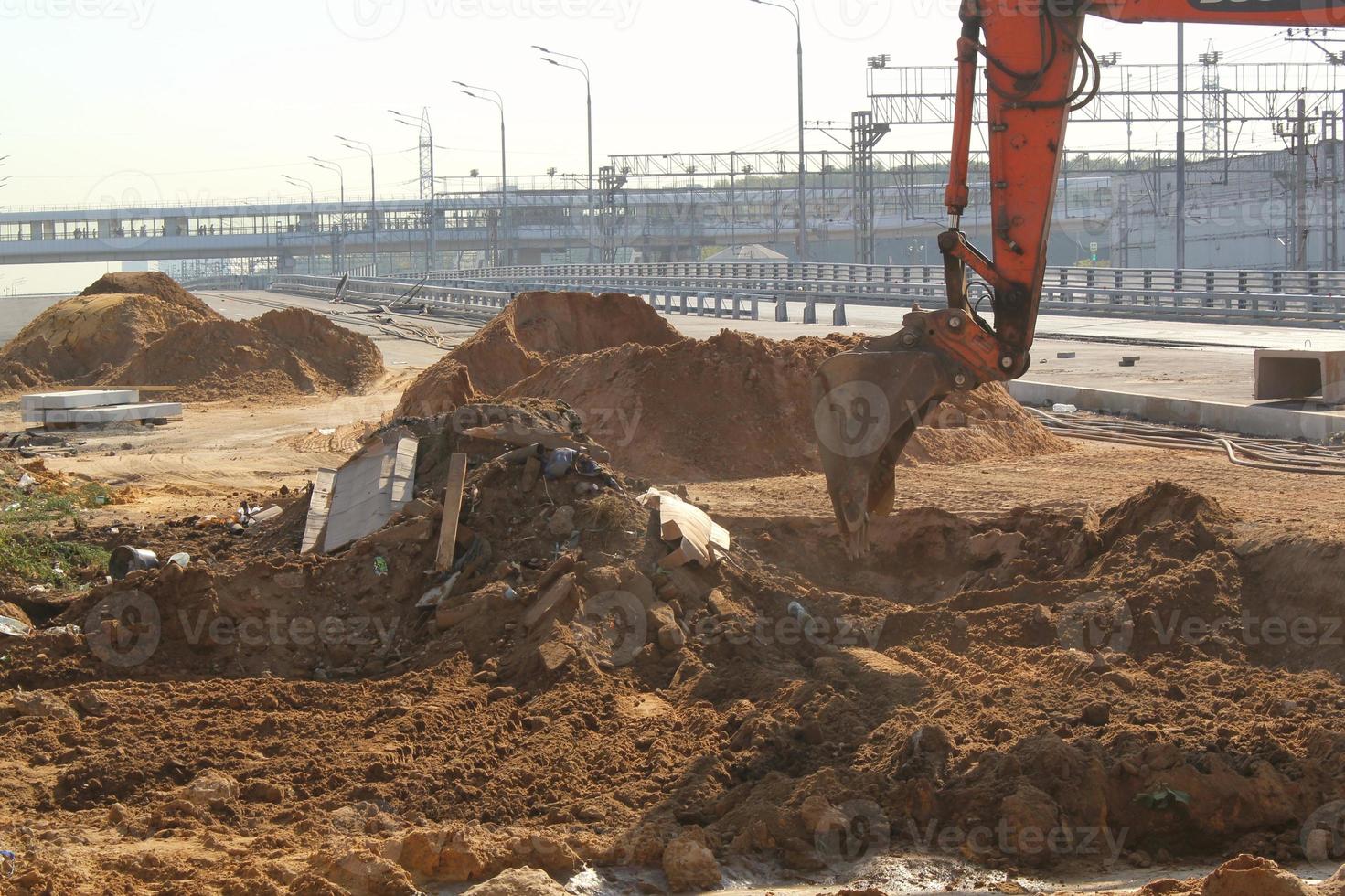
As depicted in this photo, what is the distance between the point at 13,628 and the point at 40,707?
1.54 meters

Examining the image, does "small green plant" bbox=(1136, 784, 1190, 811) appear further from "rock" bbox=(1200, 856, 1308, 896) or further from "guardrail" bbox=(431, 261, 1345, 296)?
"guardrail" bbox=(431, 261, 1345, 296)

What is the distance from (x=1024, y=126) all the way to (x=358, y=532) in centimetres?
527

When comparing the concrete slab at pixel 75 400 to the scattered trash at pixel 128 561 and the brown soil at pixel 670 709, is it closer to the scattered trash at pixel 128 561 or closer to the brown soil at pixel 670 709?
the scattered trash at pixel 128 561

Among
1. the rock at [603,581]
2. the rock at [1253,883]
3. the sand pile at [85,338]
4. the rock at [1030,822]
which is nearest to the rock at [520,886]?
the rock at [1030,822]

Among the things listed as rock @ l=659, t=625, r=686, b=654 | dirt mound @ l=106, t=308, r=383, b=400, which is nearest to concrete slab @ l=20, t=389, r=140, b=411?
dirt mound @ l=106, t=308, r=383, b=400

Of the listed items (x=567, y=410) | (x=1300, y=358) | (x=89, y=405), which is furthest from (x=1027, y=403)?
(x=89, y=405)

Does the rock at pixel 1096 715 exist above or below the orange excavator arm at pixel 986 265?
below

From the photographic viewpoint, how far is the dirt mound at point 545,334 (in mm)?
21312

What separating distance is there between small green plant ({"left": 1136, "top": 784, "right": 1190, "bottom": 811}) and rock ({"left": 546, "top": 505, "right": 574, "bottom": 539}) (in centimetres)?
430

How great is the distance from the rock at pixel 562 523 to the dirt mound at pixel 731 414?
506 centimetres

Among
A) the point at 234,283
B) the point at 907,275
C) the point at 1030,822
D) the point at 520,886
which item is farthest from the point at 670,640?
the point at 234,283

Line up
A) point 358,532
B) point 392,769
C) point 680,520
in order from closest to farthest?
point 392,769, point 680,520, point 358,532

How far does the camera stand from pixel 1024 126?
823 cm

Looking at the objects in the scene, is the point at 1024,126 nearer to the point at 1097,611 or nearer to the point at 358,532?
the point at 1097,611
